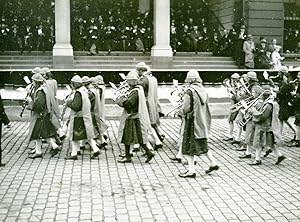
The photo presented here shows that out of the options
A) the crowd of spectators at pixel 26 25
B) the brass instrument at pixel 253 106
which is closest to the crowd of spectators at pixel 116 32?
the crowd of spectators at pixel 26 25

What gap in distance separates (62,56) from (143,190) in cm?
1713

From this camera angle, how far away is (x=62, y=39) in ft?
82.8

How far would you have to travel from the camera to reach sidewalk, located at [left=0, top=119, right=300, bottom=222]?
7570 millimetres

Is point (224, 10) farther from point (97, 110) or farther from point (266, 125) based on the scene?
point (266, 125)

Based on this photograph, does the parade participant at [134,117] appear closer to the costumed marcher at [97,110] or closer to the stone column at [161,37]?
the costumed marcher at [97,110]

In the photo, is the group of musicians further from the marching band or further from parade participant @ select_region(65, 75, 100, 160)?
parade participant @ select_region(65, 75, 100, 160)

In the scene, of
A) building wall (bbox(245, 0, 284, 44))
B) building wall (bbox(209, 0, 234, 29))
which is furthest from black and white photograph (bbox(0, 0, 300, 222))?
building wall (bbox(209, 0, 234, 29))

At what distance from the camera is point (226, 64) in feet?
89.8

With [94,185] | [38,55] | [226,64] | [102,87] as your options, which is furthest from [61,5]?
[94,185]

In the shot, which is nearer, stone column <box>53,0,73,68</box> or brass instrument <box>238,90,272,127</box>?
brass instrument <box>238,90,272,127</box>

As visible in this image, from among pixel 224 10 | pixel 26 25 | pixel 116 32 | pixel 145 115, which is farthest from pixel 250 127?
pixel 224 10

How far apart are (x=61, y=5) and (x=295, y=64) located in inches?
521

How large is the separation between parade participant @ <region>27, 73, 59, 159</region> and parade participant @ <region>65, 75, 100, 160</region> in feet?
1.85

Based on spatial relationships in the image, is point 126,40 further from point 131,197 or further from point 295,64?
point 131,197
